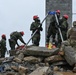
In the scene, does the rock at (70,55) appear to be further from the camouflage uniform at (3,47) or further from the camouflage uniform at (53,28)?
the camouflage uniform at (3,47)

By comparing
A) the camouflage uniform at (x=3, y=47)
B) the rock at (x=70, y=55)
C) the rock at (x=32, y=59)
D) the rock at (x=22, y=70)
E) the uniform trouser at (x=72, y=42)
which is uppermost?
the uniform trouser at (x=72, y=42)

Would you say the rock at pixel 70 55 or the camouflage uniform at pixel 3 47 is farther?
the camouflage uniform at pixel 3 47

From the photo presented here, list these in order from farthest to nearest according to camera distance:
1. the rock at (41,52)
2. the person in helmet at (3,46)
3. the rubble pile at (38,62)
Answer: the person in helmet at (3,46) → the rock at (41,52) → the rubble pile at (38,62)

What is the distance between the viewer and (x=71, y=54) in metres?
13.0

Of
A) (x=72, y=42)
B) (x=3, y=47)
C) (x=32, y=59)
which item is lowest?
(x=3, y=47)

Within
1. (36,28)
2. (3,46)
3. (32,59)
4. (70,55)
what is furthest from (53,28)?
(70,55)

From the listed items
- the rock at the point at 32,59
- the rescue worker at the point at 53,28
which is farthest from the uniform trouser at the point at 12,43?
the rock at the point at 32,59

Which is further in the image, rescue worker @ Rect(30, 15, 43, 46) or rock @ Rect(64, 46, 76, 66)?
rescue worker @ Rect(30, 15, 43, 46)

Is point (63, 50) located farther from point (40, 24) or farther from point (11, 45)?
point (11, 45)

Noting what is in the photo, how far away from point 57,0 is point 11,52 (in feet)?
35.6

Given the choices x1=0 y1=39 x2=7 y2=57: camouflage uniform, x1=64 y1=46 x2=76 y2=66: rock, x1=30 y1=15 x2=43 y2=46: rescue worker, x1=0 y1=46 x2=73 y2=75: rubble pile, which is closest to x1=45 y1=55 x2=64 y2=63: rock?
x1=0 y1=46 x2=73 y2=75: rubble pile

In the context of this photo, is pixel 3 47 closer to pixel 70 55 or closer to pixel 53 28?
pixel 53 28

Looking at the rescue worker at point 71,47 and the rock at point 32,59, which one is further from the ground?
the rescue worker at point 71,47

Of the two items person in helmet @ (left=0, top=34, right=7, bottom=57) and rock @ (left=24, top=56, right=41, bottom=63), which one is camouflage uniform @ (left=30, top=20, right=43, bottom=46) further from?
rock @ (left=24, top=56, right=41, bottom=63)
